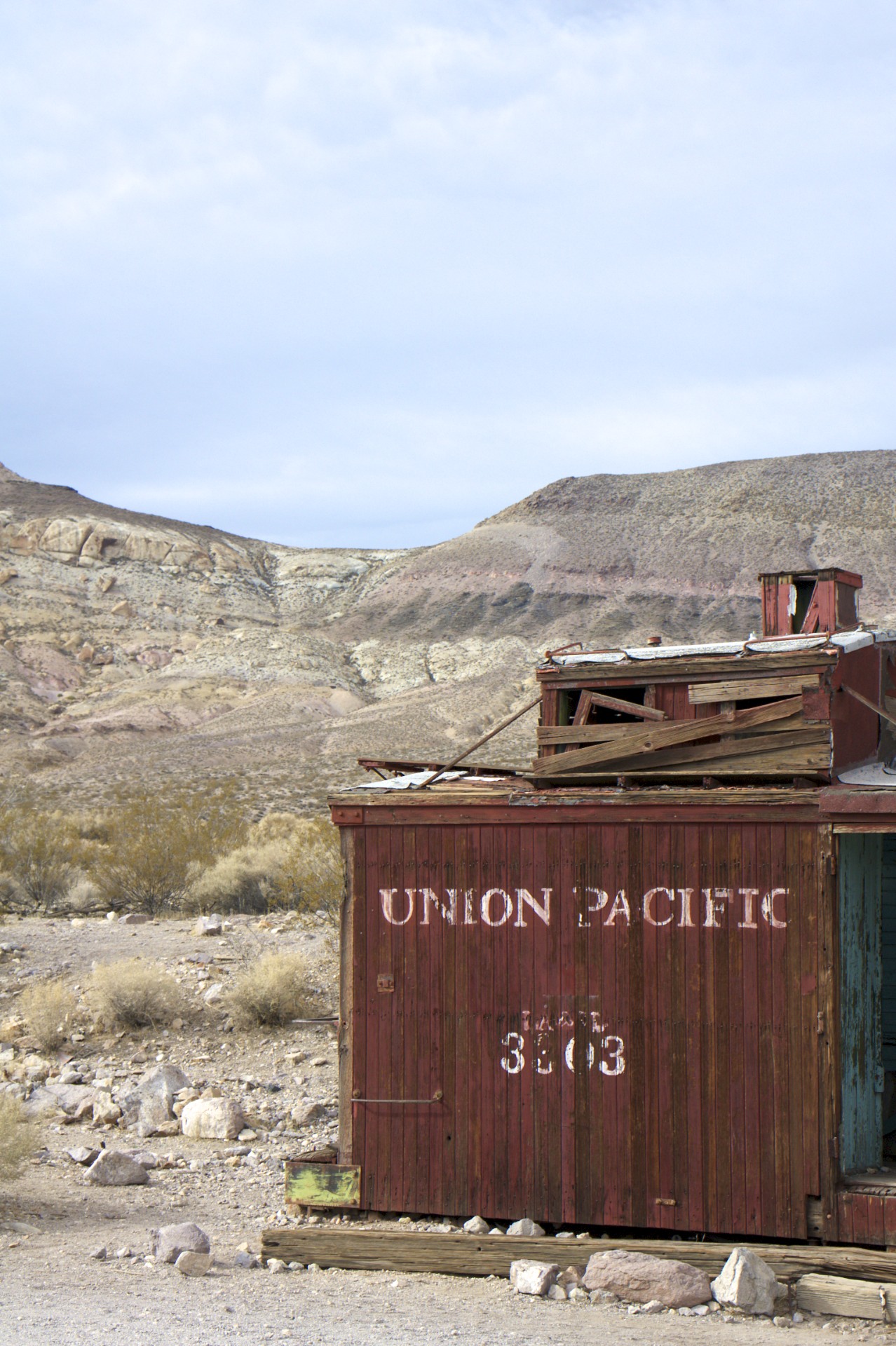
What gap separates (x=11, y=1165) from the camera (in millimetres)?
9656

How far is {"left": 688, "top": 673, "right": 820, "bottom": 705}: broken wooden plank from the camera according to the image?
28.5 feet

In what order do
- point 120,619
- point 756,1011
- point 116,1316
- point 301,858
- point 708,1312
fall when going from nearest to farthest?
point 116,1316 < point 708,1312 < point 756,1011 < point 301,858 < point 120,619

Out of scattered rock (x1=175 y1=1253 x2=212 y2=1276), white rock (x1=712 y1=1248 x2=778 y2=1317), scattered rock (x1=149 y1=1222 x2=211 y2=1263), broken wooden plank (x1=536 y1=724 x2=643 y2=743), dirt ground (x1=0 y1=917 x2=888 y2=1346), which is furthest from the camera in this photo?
broken wooden plank (x1=536 y1=724 x2=643 y2=743)

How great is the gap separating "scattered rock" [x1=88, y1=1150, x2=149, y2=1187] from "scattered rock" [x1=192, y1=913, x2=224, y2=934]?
788 cm

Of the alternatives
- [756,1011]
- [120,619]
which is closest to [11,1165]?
[756,1011]

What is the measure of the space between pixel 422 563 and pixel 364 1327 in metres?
71.5

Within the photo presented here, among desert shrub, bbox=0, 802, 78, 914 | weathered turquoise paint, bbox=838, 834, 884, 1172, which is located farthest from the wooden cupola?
desert shrub, bbox=0, 802, 78, 914

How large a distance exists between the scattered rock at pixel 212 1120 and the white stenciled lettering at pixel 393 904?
4028 mm

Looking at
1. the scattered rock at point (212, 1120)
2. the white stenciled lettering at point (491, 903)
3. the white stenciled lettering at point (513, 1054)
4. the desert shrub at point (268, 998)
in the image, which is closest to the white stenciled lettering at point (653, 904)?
the white stenciled lettering at point (491, 903)

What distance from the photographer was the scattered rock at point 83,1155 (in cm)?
1081

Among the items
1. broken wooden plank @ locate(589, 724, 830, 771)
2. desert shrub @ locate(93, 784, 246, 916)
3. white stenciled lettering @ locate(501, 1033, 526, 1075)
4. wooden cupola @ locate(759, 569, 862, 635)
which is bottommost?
desert shrub @ locate(93, 784, 246, 916)

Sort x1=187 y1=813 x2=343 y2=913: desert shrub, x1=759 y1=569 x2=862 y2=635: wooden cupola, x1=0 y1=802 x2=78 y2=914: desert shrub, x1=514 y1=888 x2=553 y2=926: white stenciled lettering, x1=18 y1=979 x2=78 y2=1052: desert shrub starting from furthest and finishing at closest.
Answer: x1=0 y1=802 x2=78 y2=914: desert shrub → x1=187 y1=813 x2=343 y2=913: desert shrub → x1=18 y1=979 x2=78 y2=1052: desert shrub → x1=759 y1=569 x2=862 y2=635: wooden cupola → x1=514 y1=888 x2=553 y2=926: white stenciled lettering

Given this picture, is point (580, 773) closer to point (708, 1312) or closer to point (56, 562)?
point (708, 1312)

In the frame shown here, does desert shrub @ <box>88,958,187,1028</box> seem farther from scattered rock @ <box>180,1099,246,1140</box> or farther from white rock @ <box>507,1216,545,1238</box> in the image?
white rock @ <box>507,1216,545,1238</box>
